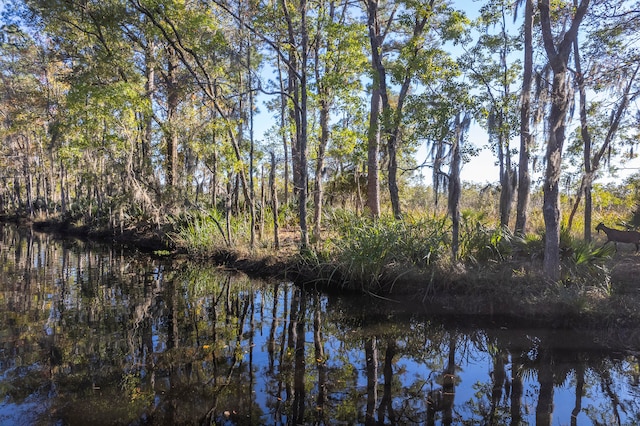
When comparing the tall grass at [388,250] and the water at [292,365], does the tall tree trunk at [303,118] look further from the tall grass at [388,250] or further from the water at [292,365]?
the water at [292,365]

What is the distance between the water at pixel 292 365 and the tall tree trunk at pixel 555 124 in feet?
4.74

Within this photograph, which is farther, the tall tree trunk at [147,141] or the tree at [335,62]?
the tall tree trunk at [147,141]

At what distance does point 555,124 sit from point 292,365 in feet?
18.9

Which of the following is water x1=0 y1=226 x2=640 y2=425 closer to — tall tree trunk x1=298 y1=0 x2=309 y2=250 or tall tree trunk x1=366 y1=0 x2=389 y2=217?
tall tree trunk x1=298 y1=0 x2=309 y2=250

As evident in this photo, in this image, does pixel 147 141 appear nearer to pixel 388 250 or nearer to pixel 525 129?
pixel 388 250

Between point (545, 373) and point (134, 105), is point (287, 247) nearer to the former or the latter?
point (134, 105)

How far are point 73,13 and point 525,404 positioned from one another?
17067 millimetres

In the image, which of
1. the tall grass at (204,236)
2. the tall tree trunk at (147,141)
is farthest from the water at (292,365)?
the tall tree trunk at (147,141)

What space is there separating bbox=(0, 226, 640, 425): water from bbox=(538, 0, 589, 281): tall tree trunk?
1.45 metres

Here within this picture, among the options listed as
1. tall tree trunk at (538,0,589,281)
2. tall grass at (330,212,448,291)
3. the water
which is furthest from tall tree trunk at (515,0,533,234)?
the water

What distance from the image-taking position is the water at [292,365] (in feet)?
13.7

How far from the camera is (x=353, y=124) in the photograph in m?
15.0

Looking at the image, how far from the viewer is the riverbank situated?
6.52m

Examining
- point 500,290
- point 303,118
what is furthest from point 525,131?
point 303,118
